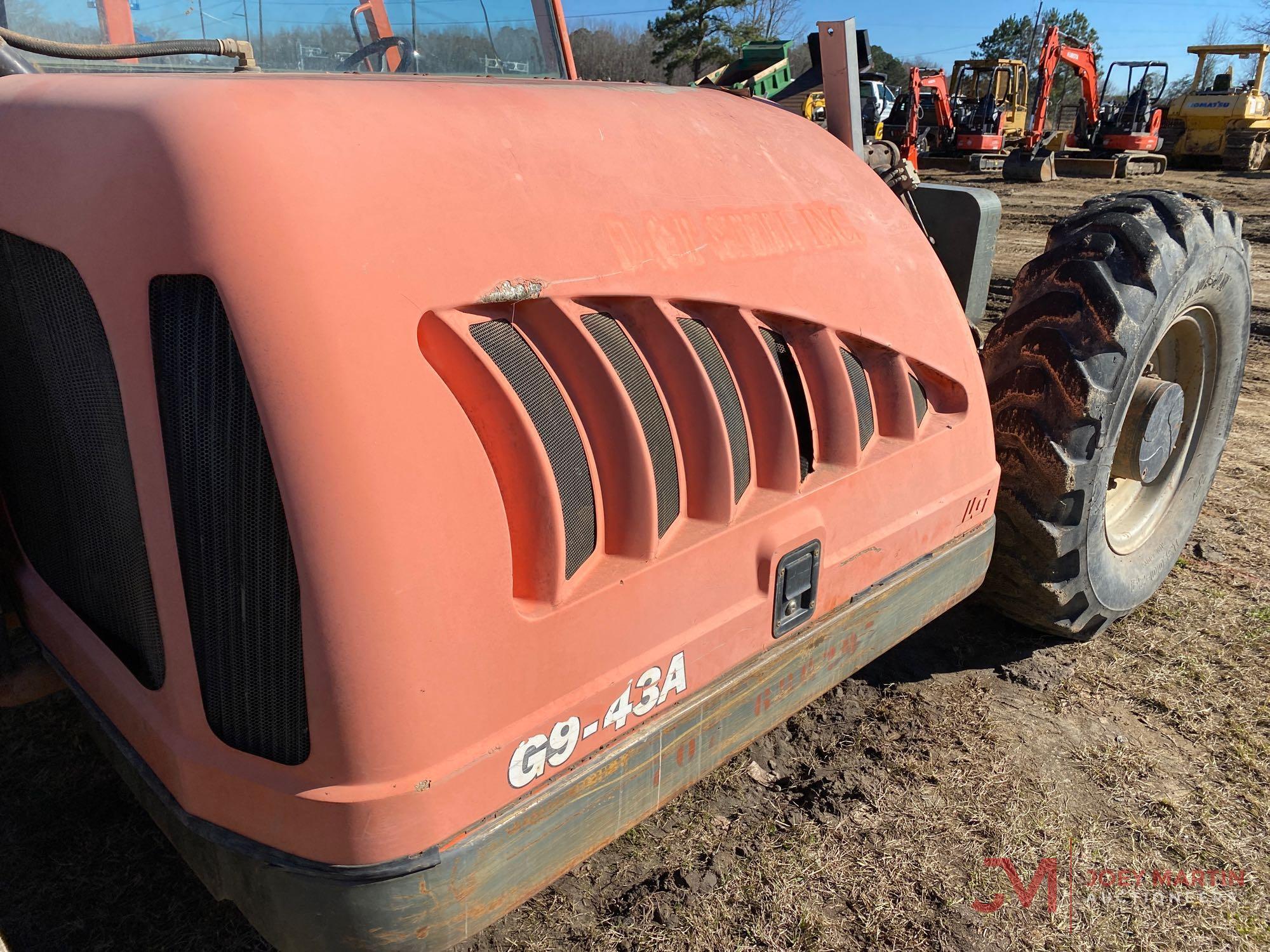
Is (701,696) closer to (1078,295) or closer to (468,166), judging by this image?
(468,166)

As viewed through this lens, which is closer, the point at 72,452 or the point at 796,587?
the point at 72,452

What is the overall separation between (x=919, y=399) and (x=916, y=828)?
103 centimetres

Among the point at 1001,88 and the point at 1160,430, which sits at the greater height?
the point at 1001,88

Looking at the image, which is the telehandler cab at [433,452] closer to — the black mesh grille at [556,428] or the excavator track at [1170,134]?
the black mesh grille at [556,428]

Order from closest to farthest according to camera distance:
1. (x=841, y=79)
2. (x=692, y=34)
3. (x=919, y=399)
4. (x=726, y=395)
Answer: (x=726, y=395)
(x=919, y=399)
(x=841, y=79)
(x=692, y=34)

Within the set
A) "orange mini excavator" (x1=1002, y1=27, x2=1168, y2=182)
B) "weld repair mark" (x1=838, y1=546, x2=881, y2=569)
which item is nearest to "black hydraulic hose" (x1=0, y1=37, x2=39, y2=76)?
"weld repair mark" (x1=838, y1=546, x2=881, y2=569)

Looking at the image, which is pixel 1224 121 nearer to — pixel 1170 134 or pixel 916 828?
pixel 1170 134

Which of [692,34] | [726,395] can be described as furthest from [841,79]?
[692,34]

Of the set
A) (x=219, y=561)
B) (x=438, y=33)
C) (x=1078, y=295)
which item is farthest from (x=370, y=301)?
(x=1078, y=295)

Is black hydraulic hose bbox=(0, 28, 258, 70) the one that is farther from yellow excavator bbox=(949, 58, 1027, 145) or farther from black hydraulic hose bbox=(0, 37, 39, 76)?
yellow excavator bbox=(949, 58, 1027, 145)

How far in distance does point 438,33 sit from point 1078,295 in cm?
181

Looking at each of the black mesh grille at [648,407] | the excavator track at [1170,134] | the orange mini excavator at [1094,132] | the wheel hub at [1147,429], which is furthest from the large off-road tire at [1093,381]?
the excavator track at [1170,134]

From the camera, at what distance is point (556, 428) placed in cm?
144

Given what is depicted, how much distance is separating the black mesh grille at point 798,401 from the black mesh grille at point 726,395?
0.15 metres
